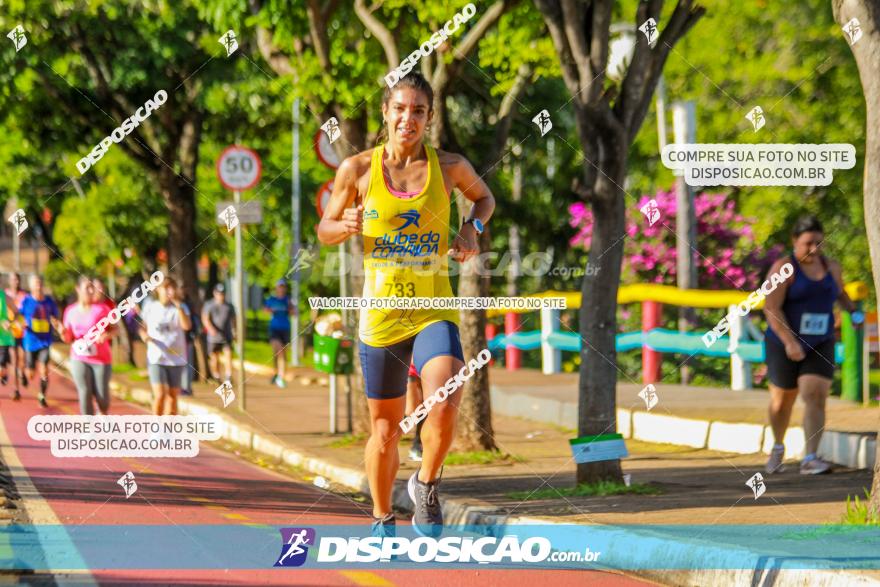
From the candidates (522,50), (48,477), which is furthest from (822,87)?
(48,477)

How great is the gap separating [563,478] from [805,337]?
209 cm

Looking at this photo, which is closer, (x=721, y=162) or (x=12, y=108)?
(x=721, y=162)

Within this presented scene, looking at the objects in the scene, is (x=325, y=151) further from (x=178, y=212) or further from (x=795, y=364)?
(x=178, y=212)

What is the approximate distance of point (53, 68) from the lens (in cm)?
2547

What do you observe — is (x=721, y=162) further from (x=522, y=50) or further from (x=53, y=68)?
(x=53, y=68)

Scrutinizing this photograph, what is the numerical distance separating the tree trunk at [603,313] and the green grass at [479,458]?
255 cm

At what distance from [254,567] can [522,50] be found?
7.88 meters

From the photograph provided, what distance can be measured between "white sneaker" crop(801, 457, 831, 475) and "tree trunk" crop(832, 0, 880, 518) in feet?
10.2

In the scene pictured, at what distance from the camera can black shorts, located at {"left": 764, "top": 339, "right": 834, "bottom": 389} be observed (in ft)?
37.9

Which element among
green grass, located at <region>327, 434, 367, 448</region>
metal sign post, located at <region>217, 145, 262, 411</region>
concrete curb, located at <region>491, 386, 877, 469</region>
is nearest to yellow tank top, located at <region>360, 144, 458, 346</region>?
concrete curb, located at <region>491, 386, 877, 469</region>

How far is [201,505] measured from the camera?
10852mm

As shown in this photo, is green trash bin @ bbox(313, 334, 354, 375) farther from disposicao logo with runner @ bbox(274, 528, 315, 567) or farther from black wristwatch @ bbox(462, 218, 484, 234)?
black wristwatch @ bbox(462, 218, 484, 234)

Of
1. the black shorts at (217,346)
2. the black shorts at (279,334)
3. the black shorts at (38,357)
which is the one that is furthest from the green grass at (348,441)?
the black shorts at (279,334)

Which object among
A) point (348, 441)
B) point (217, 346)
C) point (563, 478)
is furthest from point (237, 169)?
point (563, 478)
